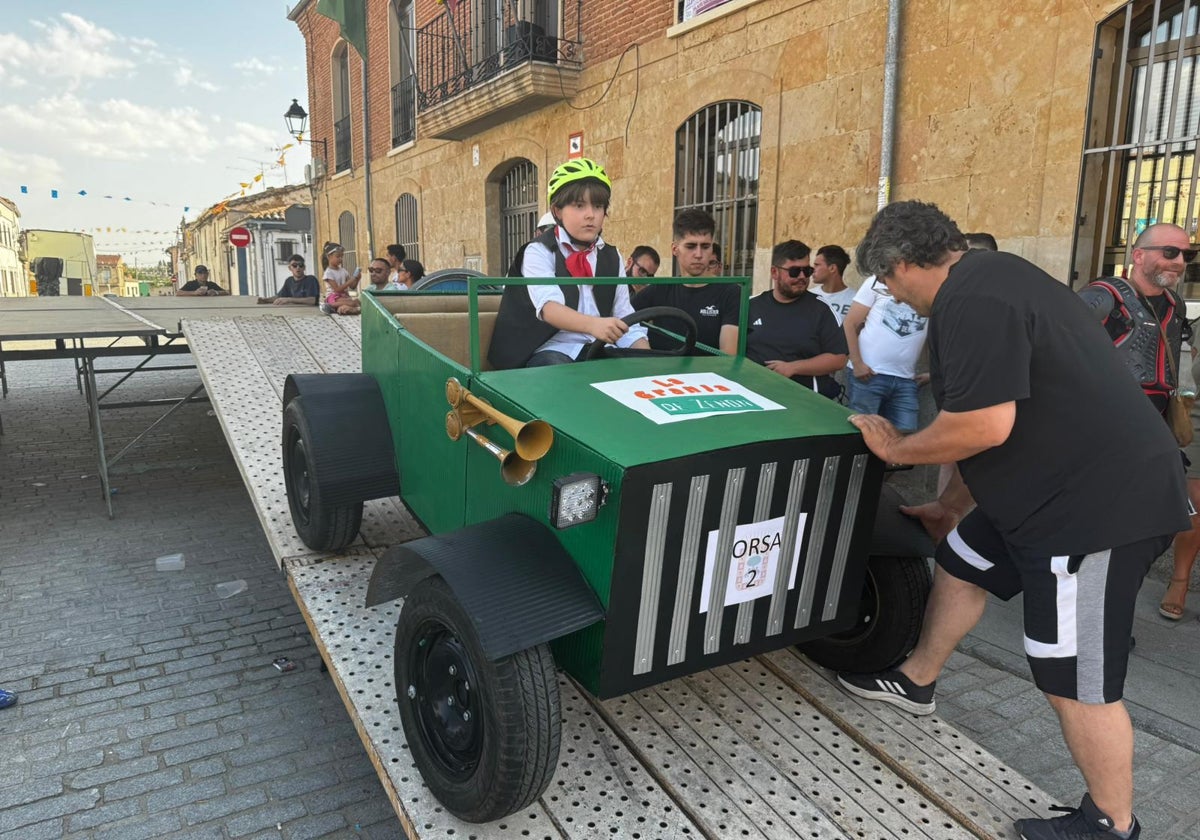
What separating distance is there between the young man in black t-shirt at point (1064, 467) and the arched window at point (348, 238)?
18514 millimetres

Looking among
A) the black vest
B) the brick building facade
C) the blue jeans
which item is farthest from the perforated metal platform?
the brick building facade

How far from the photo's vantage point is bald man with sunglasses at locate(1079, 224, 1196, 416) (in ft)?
12.0

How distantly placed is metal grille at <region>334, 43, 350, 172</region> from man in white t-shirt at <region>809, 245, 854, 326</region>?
53.9 feet

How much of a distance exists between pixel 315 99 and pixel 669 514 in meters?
22.6

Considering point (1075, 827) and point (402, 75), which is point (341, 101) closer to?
point (402, 75)

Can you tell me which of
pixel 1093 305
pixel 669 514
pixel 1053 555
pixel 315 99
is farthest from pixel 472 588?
pixel 315 99

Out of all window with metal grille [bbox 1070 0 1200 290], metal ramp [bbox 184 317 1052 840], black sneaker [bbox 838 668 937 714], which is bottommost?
metal ramp [bbox 184 317 1052 840]

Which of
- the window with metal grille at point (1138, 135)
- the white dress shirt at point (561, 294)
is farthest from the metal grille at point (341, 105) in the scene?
the white dress shirt at point (561, 294)

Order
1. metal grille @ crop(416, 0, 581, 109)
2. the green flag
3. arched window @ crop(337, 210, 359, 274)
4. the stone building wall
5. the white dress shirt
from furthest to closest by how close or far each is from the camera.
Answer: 1. arched window @ crop(337, 210, 359, 274)
2. the green flag
3. metal grille @ crop(416, 0, 581, 109)
4. the stone building wall
5. the white dress shirt

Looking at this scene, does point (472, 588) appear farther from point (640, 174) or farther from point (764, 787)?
point (640, 174)

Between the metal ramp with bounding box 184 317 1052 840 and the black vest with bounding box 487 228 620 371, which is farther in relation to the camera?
the black vest with bounding box 487 228 620 371

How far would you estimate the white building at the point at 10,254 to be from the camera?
51000 millimetres

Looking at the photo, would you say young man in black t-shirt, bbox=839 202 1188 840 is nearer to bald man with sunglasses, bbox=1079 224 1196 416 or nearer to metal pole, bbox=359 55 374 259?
bald man with sunglasses, bbox=1079 224 1196 416

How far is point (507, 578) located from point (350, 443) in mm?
1699
